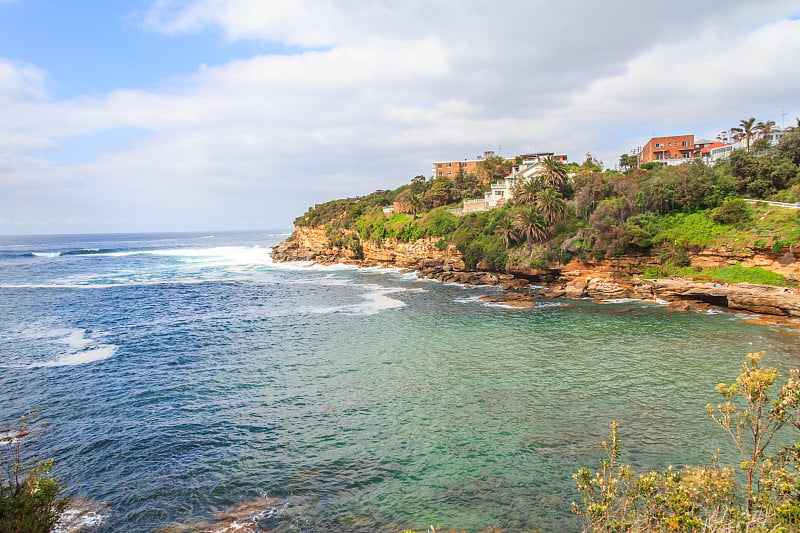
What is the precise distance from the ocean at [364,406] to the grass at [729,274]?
5896mm

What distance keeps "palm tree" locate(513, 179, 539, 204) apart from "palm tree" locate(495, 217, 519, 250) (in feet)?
15.1

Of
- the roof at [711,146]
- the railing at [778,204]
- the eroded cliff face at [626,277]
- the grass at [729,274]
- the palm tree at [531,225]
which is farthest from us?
the roof at [711,146]

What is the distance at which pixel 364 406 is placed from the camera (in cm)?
1933

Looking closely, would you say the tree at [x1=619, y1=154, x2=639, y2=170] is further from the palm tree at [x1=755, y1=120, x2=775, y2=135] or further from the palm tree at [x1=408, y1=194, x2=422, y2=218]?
the palm tree at [x1=408, y1=194, x2=422, y2=218]

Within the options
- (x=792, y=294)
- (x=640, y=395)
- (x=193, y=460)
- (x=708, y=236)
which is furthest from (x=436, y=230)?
(x=193, y=460)

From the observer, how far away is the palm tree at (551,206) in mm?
51828

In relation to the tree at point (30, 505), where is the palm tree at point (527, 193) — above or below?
above

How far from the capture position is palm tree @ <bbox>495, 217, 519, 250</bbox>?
53.3m

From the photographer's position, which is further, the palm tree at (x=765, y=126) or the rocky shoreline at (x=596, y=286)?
the palm tree at (x=765, y=126)

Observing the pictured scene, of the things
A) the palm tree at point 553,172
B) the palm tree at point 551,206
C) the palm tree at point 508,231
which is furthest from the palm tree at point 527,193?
the palm tree at point 508,231

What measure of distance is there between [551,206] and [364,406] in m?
40.8

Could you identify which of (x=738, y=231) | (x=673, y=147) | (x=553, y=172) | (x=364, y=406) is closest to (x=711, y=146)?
(x=673, y=147)

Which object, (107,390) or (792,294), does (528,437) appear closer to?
(107,390)

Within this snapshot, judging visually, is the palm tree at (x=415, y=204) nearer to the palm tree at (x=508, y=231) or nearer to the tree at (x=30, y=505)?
the palm tree at (x=508, y=231)
